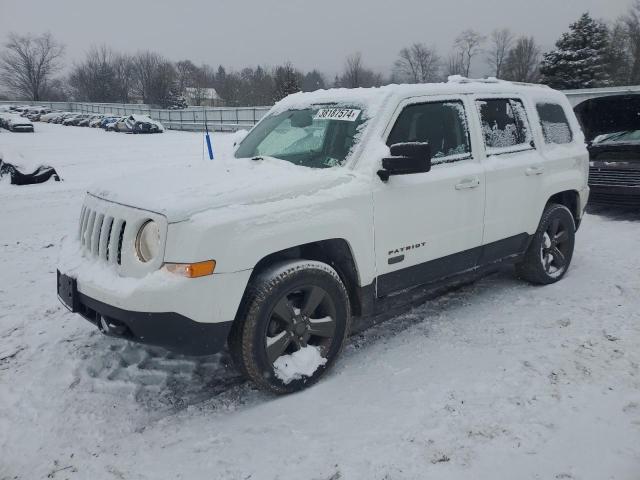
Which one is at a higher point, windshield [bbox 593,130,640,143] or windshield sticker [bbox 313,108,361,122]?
windshield sticker [bbox 313,108,361,122]

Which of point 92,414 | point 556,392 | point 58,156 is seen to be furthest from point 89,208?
point 58,156

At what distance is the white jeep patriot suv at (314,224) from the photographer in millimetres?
2736

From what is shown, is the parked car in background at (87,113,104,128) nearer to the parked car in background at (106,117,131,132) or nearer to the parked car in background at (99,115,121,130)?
the parked car in background at (99,115,121,130)

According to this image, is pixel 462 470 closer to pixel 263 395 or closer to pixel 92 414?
pixel 263 395

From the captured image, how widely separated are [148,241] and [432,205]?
205 centimetres

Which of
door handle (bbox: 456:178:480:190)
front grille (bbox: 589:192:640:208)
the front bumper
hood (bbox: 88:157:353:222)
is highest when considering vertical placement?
hood (bbox: 88:157:353:222)

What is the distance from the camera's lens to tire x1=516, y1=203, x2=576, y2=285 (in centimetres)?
479

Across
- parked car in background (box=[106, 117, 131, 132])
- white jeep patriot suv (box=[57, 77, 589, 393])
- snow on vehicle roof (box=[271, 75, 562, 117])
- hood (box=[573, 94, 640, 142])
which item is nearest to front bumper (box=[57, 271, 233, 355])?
white jeep patriot suv (box=[57, 77, 589, 393])

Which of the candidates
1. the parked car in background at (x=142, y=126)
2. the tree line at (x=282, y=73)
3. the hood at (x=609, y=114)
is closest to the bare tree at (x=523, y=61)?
the tree line at (x=282, y=73)

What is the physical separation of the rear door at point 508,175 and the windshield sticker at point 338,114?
1178mm

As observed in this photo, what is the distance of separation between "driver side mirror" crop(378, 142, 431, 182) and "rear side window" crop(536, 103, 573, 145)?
210 centimetres

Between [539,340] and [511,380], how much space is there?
0.73 meters

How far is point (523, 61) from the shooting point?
59781mm

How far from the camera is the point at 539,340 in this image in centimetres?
379
